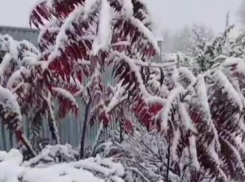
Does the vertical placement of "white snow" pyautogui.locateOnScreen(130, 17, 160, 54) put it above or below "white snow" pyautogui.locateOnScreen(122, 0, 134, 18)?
below

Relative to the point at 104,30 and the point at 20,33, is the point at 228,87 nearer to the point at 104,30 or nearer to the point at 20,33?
the point at 104,30

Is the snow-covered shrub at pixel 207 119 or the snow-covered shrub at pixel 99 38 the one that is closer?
the snow-covered shrub at pixel 99 38

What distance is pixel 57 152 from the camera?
199 centimetres

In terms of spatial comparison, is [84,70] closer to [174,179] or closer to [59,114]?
[59,114]

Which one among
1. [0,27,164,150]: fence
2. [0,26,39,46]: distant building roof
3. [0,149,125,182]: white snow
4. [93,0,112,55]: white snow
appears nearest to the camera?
[0,149,125,182]: white snow

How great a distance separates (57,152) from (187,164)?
1.78 feet

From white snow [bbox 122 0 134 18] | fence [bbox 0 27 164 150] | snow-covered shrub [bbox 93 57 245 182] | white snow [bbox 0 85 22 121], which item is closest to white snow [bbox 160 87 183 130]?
snow-covered shrub [bbox 93 57 245 182]

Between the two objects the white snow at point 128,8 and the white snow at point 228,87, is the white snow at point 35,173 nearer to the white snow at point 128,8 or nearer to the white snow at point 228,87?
the white snow at point 128,8

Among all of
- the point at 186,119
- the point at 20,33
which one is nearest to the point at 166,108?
the point at 186,119

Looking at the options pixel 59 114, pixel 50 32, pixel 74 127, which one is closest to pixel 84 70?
pixel 50 32

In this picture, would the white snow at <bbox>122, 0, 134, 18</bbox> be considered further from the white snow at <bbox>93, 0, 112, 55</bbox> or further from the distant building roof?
the distant building roof

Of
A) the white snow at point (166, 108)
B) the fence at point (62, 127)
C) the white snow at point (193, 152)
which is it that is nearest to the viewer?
the white snow at point (166, 108)

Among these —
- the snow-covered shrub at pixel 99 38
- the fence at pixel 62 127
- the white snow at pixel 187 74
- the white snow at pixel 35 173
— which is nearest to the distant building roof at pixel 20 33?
the fence at pixel 62 127

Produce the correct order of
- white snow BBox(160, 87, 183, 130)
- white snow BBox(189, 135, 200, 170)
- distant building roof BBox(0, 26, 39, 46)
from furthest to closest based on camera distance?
distant building roof BBox(0, 26, 39, 46) < white snow BBox(189, 135, 200, 170) < white snow BBox(160, 87, 183, 130)
